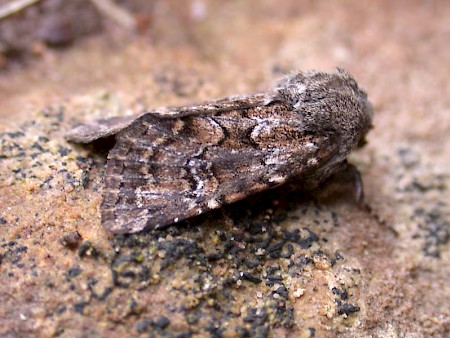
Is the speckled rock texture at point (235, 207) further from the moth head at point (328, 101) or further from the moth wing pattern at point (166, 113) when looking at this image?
the moth head at point (328, 101)

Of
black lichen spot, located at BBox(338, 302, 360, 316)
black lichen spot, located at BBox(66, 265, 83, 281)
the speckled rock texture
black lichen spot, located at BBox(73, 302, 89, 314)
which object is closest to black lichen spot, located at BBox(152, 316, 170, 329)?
the speckled rock texture

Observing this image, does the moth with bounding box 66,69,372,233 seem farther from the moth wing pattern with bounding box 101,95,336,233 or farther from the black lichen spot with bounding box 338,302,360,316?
the black lichen spot with bounding box 338,302,360,316

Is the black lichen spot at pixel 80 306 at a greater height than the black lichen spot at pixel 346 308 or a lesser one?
greater

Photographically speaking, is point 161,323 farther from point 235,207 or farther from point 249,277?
point 235,207

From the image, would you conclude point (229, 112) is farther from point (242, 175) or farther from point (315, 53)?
point (315, 53)

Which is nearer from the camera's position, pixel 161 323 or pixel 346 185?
pixel 161 323

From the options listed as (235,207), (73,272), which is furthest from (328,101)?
(73,272)

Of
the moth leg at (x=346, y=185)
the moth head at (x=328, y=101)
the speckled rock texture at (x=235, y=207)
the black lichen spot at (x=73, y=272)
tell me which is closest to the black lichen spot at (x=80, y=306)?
the speckled rock texture at (x=235, y=207)

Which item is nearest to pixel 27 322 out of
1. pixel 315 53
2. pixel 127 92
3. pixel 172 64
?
pixel 127 92
